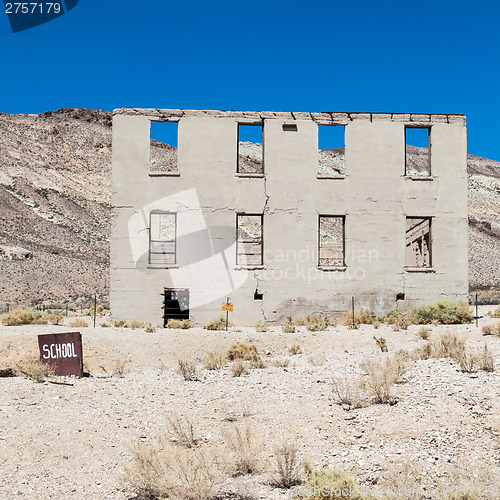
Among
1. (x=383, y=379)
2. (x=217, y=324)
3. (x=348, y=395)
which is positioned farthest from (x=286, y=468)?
(x=217, y=324)

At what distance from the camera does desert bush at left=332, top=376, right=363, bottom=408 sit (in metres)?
→ 8.45

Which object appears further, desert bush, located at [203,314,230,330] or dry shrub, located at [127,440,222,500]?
desert bush, located at [203,314,230,330]

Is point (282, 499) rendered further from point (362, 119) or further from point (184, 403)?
point (362, 119)

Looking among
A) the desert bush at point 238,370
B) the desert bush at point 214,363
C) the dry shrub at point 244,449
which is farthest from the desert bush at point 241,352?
the dry shrub at point 244,449

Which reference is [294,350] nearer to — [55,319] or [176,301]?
[176,301]

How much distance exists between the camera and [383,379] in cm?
877

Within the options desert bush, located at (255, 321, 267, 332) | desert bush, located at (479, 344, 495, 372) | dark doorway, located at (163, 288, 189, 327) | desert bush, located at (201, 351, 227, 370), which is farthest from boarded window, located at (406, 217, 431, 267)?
desert bush, located at (479, 344, 495, 372)

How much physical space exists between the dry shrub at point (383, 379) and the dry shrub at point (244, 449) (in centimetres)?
212

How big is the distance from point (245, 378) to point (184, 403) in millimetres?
2141

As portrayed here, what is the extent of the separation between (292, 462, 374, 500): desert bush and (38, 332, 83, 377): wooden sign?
6.65 m

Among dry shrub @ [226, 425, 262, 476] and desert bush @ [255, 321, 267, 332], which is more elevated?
desert bush @ [255, 321, 267, 332]

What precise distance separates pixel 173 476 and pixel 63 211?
5605cm

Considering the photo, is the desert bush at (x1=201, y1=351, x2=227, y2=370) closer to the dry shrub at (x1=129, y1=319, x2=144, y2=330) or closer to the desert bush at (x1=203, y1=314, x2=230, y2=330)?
the desert bush at (x1=203, y1=314, x2=230, y2=330)

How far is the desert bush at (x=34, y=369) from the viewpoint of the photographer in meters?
10.2
